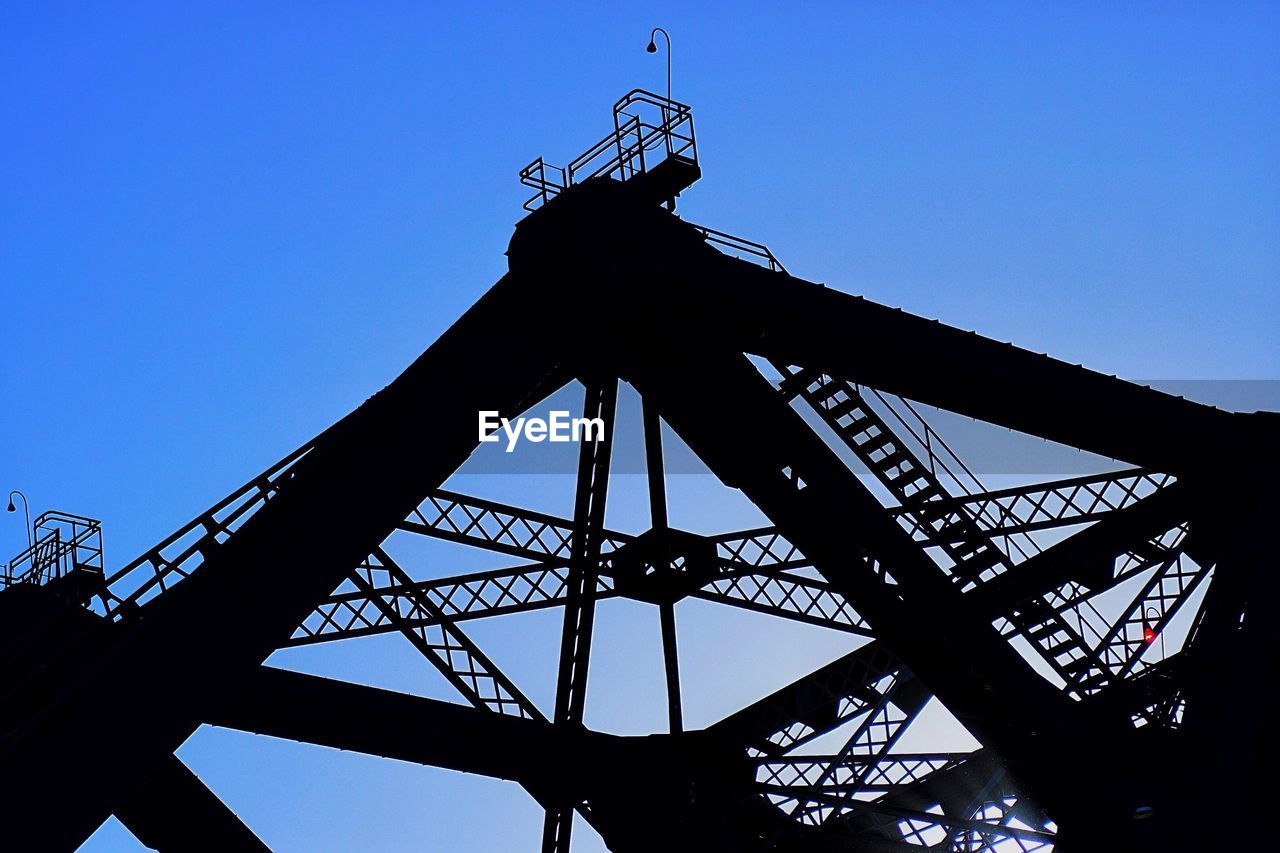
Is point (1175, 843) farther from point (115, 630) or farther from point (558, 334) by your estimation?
point (115, 630)

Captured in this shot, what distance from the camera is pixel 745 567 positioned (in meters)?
24.3

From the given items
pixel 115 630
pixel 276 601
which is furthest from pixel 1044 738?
pixel 115 630

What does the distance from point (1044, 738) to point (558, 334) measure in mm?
7509

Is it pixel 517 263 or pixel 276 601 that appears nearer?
pixel 276 601

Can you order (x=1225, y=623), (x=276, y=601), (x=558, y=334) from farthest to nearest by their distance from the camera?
(x=1225, y=623) → (x=558, y=334) → (x=276, y=601)

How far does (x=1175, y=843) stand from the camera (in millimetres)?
19906

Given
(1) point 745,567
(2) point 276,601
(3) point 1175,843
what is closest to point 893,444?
(1) point 745,567

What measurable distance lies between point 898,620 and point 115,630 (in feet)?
31.9

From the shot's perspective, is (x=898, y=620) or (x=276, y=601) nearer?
(x=276, y=601)

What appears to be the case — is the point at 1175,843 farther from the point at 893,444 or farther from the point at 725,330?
the point at 725,330

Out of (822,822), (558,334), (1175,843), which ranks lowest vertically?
(1175,843)

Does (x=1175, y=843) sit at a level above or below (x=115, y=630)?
below

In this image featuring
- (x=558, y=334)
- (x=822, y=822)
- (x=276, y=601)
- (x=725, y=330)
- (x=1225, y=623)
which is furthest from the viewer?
(x=822, y=822)

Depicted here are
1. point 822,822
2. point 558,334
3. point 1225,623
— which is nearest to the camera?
point 558,334
